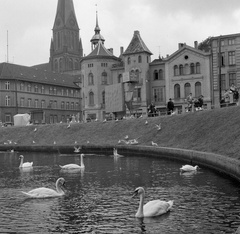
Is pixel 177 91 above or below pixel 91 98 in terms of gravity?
above

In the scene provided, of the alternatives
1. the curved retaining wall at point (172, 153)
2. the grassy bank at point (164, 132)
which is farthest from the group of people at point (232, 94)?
the curved retaining wall at point (172, 153)

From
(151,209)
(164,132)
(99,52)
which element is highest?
(99,52)

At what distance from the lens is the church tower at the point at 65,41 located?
166 meters

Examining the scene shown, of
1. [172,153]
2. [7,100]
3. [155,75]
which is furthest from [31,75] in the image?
[172,153]

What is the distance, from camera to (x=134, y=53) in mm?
85688

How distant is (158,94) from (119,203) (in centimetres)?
7084

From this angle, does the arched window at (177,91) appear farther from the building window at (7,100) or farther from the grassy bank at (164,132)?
the building window at (7,100)

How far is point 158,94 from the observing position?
86062mm

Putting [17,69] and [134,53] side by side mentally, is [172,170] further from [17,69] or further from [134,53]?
[17,69]

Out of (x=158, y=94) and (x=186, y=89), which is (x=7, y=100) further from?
(x=186, y=89)

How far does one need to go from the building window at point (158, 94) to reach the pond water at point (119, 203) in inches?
2377

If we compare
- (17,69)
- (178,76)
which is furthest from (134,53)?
(17,69)

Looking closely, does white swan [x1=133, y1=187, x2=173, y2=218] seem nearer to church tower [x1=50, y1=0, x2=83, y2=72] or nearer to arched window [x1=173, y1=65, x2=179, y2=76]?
arched window [x1=173, y1=65, x2=179, y2=76]

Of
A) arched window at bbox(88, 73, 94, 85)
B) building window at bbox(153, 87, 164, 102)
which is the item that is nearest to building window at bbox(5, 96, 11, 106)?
arched window at bbox(88, 73, 94, 85)
